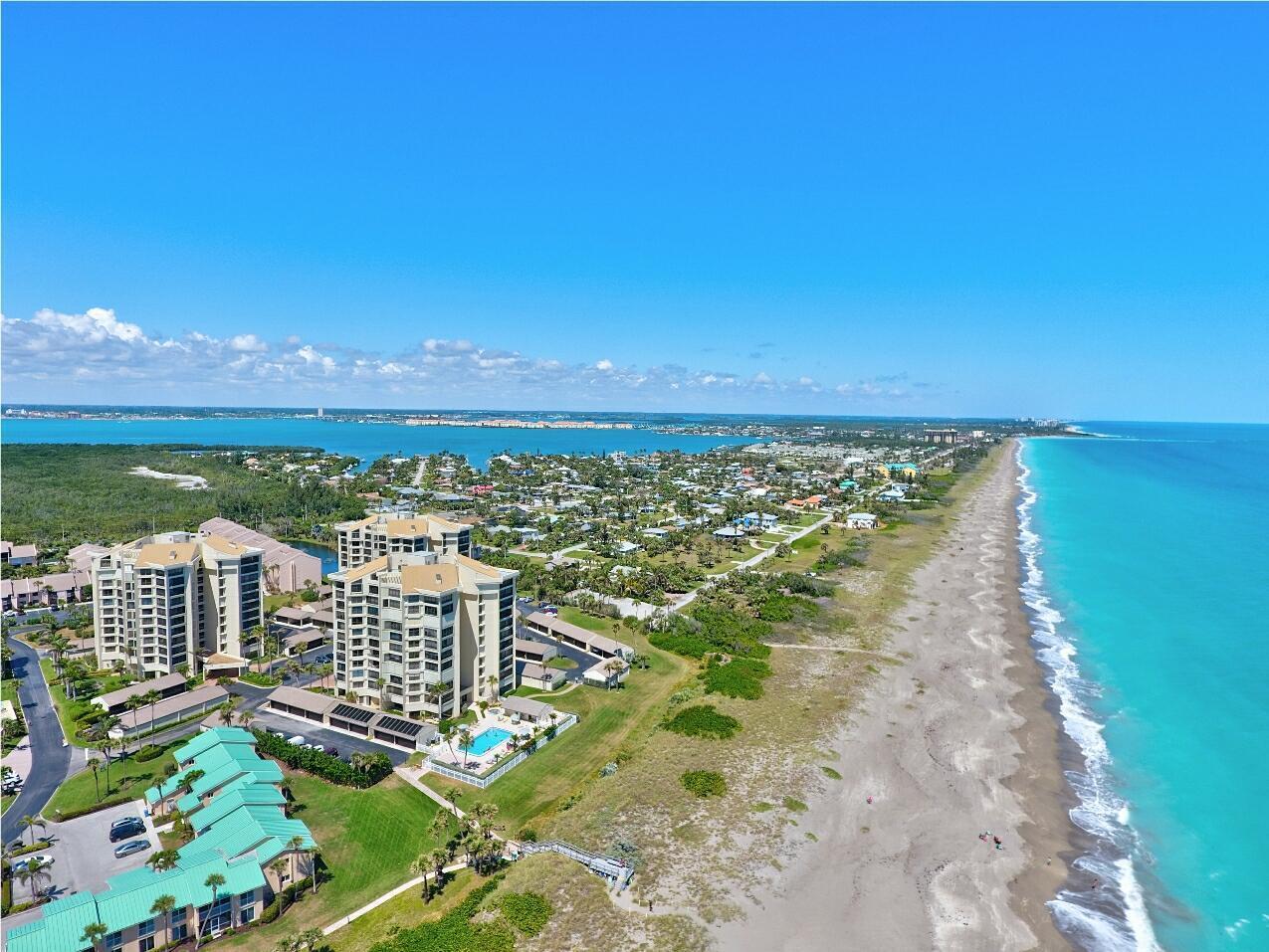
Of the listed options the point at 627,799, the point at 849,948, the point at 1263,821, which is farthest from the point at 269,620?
the point at 1263,821

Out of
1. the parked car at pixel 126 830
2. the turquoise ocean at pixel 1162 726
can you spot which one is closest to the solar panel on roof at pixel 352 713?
the parked car at pixel 126 830

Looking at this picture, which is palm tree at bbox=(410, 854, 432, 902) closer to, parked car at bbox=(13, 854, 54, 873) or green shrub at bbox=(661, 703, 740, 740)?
parked car at bbox=(13, 854, 54, 873)

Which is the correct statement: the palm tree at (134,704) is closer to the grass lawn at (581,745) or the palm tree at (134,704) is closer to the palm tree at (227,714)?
the palm tree at (227,714)

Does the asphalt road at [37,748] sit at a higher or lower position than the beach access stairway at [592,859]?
lower

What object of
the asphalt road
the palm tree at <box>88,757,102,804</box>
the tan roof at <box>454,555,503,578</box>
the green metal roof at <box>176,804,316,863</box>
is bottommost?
the asphalt road

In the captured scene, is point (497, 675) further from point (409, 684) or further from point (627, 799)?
point (627, 799)

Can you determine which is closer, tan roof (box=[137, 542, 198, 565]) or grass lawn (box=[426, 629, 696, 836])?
grass lawn (box=[426, 629, 696, 836])

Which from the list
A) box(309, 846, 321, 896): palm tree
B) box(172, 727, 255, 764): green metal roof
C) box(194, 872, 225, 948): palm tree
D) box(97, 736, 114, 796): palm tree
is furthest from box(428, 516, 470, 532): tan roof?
box(194, 872, 225, 948): palm tree
